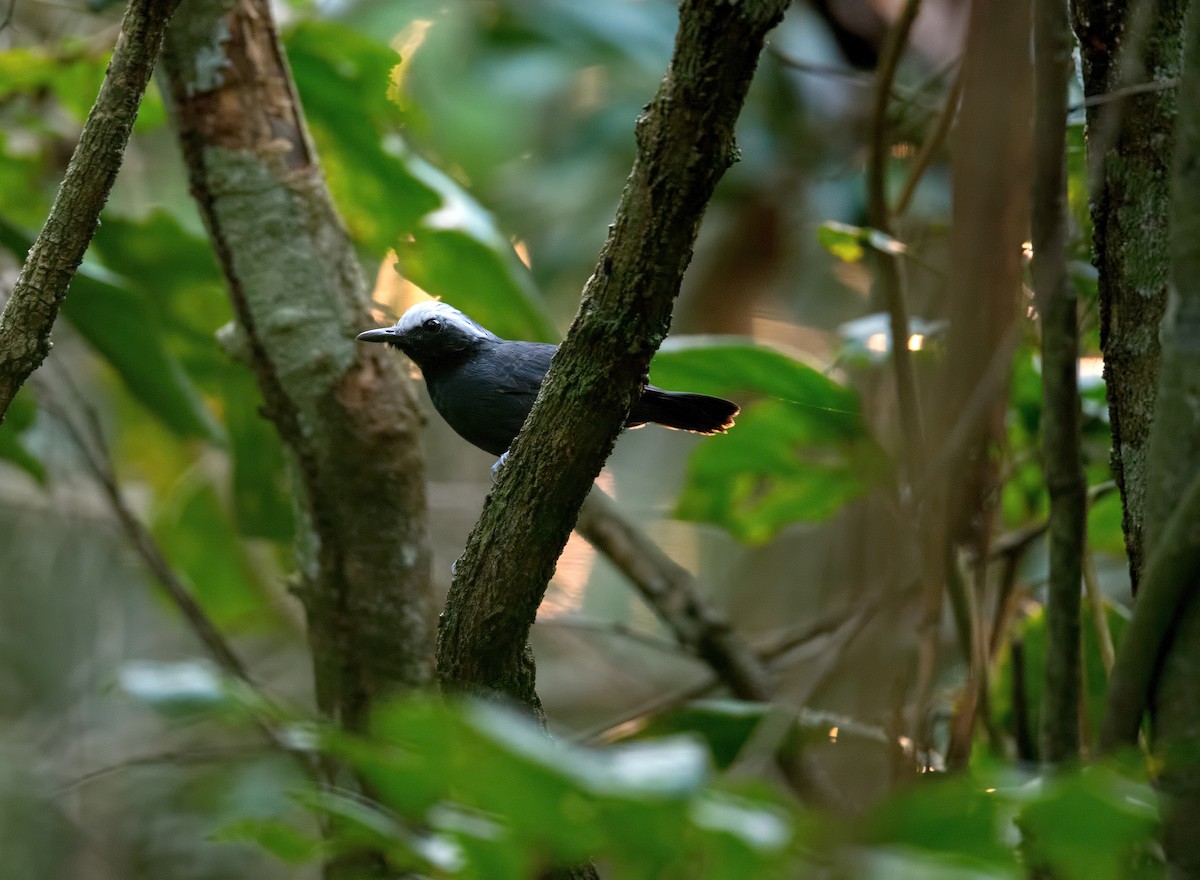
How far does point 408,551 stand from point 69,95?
7.41 feet

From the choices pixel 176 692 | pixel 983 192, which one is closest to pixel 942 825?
pixel 176 692

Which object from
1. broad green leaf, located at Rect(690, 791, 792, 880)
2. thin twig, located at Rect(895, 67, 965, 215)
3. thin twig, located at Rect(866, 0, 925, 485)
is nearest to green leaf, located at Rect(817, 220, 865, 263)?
thin twig, located at Rect(866, 0, 925, 485)

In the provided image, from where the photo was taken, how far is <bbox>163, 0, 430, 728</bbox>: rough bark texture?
136 inches

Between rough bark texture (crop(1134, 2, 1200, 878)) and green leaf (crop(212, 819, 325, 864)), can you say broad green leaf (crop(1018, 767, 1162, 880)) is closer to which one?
rough bark texture (crop(1134, 2, 1200, 878))

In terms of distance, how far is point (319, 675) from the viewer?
3.62 meters

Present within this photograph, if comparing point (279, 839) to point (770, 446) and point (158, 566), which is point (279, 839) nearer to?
point (770, 446)

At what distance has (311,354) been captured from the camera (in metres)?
3.46

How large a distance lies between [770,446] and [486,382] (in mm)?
948

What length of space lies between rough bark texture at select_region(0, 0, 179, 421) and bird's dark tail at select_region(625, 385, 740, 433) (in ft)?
5.89

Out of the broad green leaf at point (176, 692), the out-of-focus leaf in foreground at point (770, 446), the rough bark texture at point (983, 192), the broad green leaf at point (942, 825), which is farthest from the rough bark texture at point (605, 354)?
the out-of-focus leaf in foreground at point (770, 446)

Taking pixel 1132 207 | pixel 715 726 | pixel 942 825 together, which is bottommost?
pixel 715 726

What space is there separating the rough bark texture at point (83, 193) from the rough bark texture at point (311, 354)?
1.49 m

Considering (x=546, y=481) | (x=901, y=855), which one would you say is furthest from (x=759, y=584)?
(x=901, y=855)

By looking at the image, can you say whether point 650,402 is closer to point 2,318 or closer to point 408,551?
point 408,551
